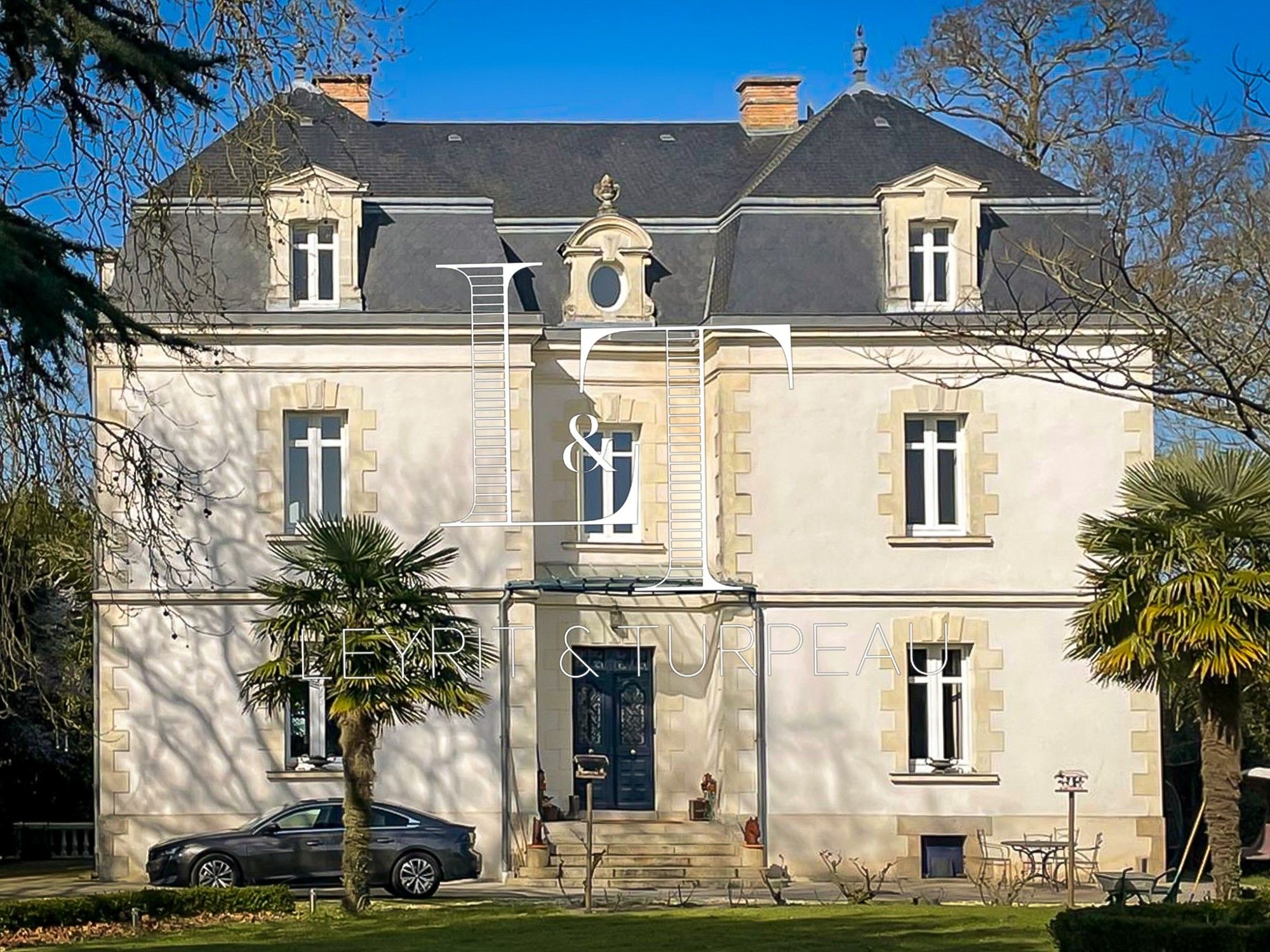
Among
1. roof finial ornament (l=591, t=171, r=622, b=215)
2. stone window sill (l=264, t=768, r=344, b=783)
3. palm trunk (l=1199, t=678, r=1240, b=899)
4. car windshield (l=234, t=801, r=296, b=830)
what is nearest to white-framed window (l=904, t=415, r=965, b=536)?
roof finial ornament (l=591, t=171, r=622, b=215)

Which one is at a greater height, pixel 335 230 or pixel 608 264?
pixel 335 230

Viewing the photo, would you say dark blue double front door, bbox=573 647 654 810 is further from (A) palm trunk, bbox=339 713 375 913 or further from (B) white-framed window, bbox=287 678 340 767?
(A) palm trunk, bbox=339 713 375 913

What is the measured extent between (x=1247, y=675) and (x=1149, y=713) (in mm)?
6908

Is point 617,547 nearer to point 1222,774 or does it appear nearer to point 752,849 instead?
point 752,849

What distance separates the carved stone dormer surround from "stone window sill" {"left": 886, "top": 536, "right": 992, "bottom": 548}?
4.51 meters

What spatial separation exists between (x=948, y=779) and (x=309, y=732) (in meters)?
8.14

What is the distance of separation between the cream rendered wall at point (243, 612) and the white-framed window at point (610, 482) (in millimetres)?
1572

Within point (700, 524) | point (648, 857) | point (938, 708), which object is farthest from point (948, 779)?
point (700, 524)

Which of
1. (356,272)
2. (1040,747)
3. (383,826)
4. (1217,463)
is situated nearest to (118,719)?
(383,826)

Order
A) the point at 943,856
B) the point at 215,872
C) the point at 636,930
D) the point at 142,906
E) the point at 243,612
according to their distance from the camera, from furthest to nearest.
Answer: the point at 943,856
the point at 243,612
the point at 215,872
the point at 142,906
the point at 636,930

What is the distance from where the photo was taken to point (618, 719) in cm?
2741

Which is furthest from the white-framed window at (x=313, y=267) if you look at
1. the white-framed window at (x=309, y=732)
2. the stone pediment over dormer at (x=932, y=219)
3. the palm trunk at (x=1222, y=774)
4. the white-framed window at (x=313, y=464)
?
the palm trunk at (x=1222, y=774)

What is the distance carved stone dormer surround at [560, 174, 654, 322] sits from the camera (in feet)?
89.1

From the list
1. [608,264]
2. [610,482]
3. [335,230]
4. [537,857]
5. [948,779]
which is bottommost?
[537,857]
